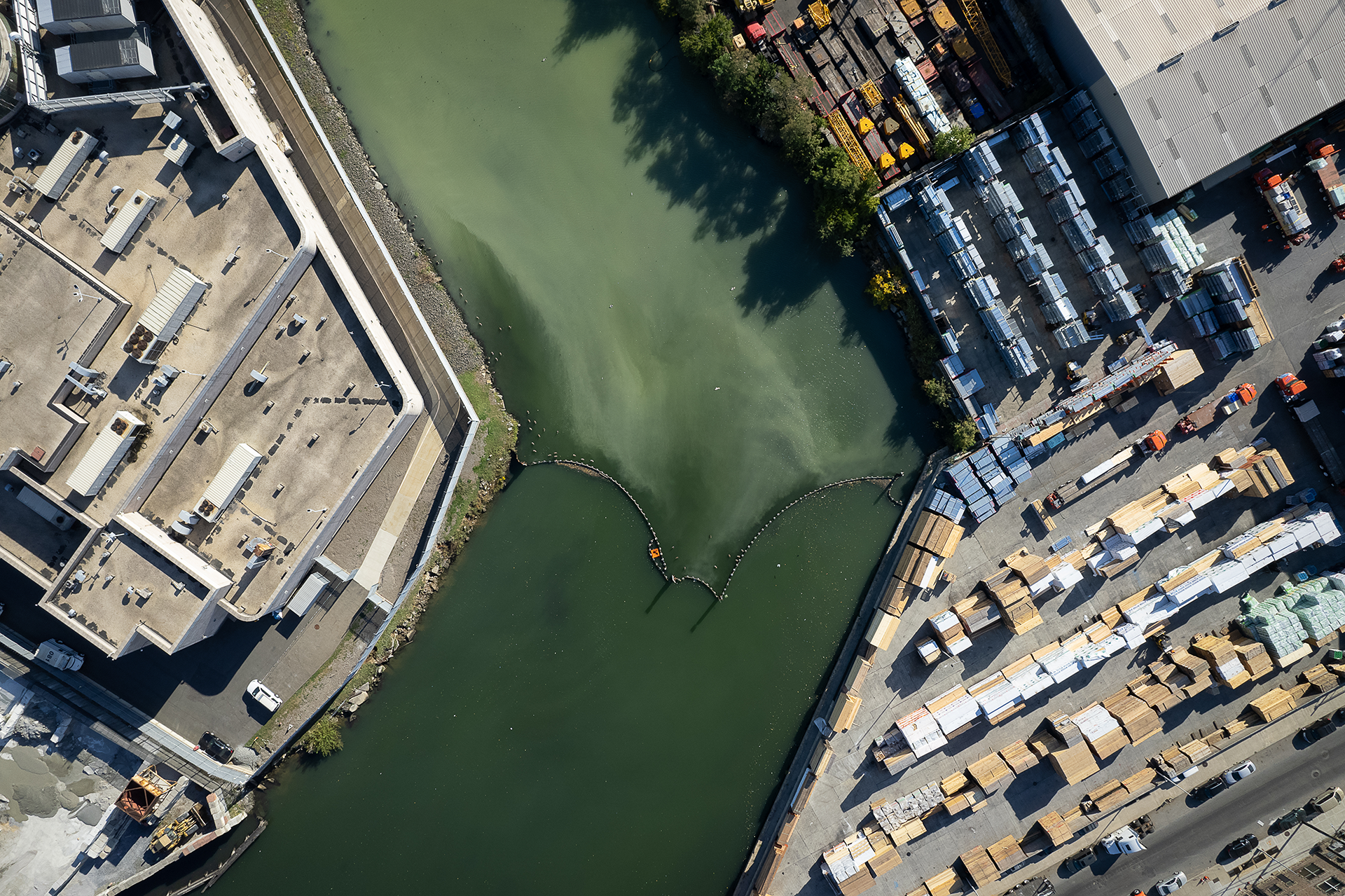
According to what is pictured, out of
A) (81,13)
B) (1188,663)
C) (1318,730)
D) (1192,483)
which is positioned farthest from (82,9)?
(1318,730)

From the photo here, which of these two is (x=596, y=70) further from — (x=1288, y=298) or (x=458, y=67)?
(x=1288, y=298)

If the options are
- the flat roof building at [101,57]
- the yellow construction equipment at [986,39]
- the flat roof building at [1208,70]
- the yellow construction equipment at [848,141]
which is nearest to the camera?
the flat roof building at [101,57]

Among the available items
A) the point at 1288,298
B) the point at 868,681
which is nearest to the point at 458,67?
the point at 868,681

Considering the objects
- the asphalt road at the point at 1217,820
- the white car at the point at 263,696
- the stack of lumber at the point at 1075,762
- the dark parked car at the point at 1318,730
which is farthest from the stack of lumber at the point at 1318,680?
the white car at the point at 263,696

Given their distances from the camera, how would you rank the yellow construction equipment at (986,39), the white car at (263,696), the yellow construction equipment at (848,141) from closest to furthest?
the yellow construction equipment at (986,39) → the white car at (263,696) → the yellow construction equipment at (848,141)

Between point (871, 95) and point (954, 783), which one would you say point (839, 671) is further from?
point (871, 95)

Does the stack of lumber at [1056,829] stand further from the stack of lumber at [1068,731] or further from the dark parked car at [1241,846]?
the dark parked car at [1241,846]

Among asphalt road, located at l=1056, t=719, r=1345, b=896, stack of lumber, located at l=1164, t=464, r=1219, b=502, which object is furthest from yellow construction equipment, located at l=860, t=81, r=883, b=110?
asphalt road, located at l=1056, t=719, r=1345, b=896

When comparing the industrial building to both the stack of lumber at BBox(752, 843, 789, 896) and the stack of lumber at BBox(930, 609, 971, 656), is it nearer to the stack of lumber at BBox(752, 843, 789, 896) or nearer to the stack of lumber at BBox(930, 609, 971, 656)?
the stack of lumber at BBox(930, 609, 971, 656)
